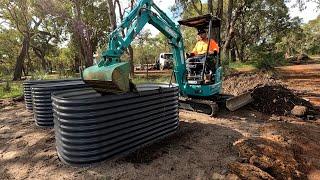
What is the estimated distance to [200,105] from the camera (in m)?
8.60

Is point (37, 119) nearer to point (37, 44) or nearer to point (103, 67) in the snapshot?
point (103, 67)

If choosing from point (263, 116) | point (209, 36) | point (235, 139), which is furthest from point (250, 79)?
point (235, 139)

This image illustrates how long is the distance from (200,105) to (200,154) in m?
3.29

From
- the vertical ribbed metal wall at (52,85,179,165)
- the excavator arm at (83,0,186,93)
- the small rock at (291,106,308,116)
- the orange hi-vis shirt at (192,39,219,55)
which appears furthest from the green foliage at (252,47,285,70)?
the vertical ribbed metal wall at (52,85,179,165)

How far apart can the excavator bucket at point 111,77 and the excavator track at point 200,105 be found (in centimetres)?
349

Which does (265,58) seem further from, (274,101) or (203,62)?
(203,62)

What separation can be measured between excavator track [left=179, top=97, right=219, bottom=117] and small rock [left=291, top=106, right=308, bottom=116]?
211cm

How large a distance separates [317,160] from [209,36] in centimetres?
390

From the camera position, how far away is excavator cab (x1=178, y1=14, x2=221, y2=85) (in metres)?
8.27

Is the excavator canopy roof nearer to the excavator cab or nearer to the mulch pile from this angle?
the excavator cab

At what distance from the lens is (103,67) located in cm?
518

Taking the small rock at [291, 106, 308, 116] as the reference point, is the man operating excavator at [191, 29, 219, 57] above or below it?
above

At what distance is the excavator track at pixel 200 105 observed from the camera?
8.20 metres

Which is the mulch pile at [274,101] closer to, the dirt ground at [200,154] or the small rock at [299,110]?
the small rock at [299,110]
